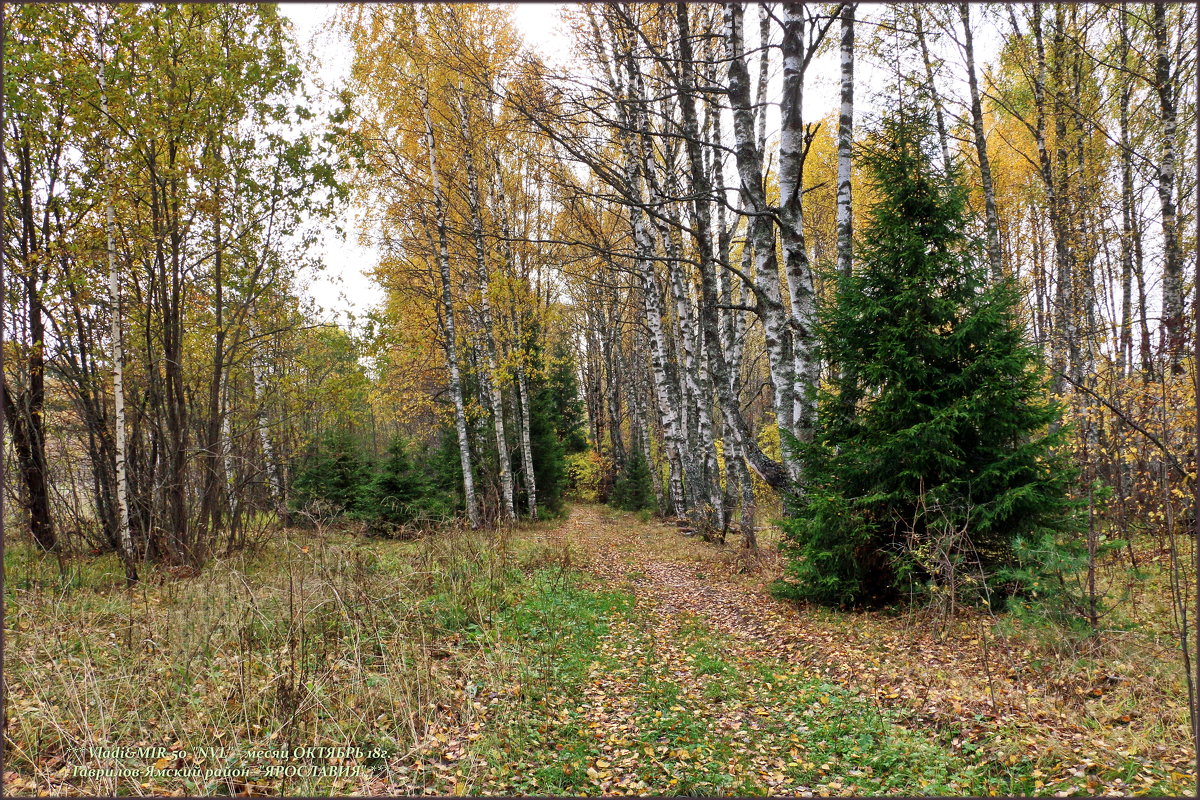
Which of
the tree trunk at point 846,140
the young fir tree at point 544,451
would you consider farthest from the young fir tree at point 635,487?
the tree trunk at point 846,140

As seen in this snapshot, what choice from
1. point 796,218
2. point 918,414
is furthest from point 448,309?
point 918,414

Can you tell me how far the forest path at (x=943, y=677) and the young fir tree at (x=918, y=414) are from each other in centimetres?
63

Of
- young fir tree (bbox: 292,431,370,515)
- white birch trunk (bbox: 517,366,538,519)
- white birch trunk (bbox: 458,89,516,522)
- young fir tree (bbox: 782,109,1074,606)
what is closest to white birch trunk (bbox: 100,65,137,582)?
white birch trunk (bbox: 458,89,516,522)

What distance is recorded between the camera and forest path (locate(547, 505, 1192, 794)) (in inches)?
119

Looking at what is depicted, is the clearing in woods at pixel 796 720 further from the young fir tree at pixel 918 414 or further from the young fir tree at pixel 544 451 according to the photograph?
the young fir tree at pixel 544 451

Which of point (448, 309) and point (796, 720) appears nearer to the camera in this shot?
point (796, 720)

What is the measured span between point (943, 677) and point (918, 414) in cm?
259

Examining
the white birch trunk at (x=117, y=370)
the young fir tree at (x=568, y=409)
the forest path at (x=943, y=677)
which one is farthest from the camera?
the young fir tree at (x=568, y=409)

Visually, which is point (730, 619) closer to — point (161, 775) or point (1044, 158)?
point (161, 775)

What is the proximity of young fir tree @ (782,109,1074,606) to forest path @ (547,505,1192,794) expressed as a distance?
2.07 feet

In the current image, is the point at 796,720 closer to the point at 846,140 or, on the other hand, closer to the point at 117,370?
the point at 846,140

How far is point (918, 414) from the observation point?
558 centimetres

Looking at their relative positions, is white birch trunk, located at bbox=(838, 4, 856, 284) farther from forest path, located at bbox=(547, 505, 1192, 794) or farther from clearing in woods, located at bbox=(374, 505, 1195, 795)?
clearing in woods, located at bbox=(374, 505, 1195, 795)

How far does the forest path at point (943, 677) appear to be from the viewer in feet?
9.91
